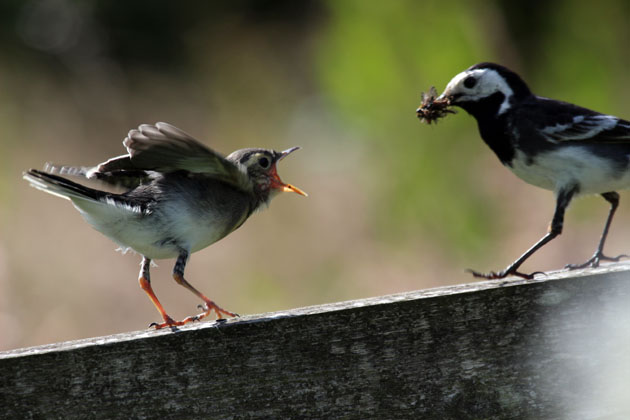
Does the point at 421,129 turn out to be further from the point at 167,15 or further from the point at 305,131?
the point at 167,15

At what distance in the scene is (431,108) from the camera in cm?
400

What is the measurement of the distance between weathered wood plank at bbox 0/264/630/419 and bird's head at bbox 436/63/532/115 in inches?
79.6

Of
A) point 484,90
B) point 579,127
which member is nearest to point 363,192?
point 484,90

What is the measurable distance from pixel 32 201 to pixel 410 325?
6097 millimetres

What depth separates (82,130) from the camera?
8977 millimetres

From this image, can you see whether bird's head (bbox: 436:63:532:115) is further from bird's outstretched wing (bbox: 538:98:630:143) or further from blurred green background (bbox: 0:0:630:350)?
blurred green background (bbox: 0:0:630:350)

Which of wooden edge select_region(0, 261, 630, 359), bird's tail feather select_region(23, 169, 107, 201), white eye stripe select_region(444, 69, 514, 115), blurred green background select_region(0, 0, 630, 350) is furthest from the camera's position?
blurred green background select_region(0, 0, 630, 350)

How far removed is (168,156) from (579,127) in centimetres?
218

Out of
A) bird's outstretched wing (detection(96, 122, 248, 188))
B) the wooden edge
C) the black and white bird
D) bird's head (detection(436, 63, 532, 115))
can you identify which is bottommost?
the wooden edge

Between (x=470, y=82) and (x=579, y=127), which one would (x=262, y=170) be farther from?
(x=579, y=127)

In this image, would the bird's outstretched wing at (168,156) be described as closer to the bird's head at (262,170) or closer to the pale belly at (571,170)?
the bird's head at (262,170)

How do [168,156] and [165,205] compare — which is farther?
[165,205]

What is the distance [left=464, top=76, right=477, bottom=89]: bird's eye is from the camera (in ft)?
13.4

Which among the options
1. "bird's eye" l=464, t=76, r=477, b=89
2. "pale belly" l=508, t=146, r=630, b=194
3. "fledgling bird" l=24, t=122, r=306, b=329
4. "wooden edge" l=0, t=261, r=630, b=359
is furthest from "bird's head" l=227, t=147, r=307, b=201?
"wooden edge" l=0, t=261, r=630, b=359
